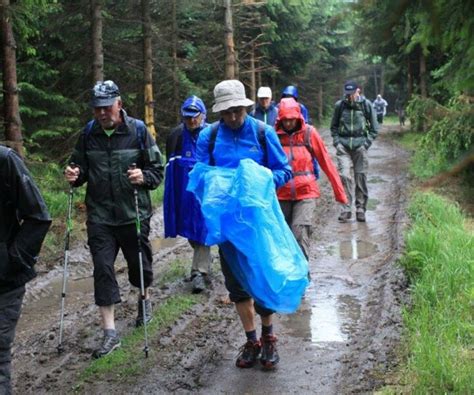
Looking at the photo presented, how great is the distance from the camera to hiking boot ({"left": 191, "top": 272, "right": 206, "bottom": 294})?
7422 millimetres

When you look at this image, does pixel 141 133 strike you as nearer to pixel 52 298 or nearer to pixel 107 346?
pixel 107 346

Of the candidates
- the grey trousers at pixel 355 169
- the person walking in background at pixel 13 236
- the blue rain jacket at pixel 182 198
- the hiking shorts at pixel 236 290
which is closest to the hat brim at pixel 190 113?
the blue rain jacket at pixel 182 198

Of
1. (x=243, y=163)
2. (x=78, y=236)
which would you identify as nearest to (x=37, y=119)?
(x=78, y=236)

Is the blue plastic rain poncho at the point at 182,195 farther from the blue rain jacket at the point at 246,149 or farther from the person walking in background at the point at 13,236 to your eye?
the person walking in background at the point at 13,236

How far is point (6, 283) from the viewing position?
3.80m

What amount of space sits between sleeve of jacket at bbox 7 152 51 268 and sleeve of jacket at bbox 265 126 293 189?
6.72 ft

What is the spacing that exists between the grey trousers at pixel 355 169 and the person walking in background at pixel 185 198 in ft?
14.4

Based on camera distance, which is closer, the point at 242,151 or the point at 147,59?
the point at 242,151

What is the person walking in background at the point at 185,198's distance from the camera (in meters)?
7.46

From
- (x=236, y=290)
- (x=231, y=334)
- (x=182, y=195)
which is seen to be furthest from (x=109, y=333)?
(x=182, y=195)

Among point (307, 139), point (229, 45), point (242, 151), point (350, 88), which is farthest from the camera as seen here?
point (229, 45)

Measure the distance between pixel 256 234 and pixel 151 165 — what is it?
62.3 inches

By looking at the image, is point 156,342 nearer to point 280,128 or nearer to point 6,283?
point 6,283

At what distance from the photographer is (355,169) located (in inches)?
452
